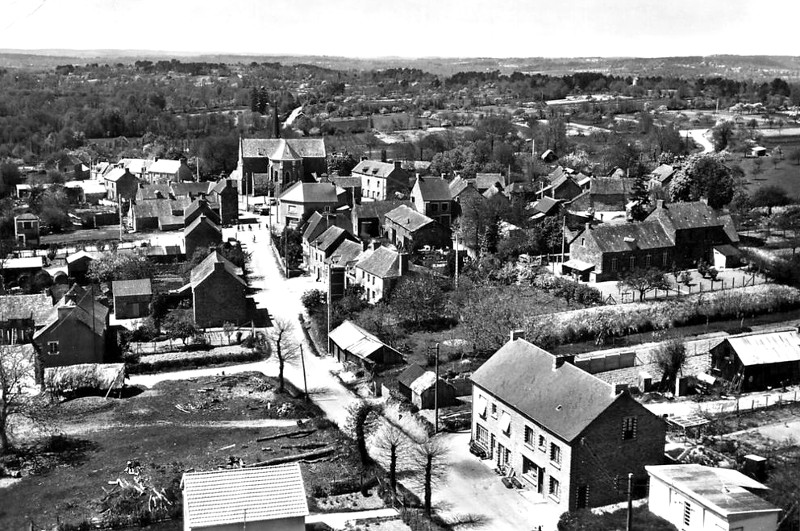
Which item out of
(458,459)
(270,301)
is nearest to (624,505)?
(458,459)

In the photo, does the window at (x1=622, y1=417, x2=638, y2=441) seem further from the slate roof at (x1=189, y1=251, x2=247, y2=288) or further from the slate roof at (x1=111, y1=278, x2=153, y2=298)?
the slate roof at (x1=111, y1=278, x2=153, y2=298)

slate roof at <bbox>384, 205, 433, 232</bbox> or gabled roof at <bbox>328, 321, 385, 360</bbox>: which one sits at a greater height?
slate roof at <bbox>384, 205, 433, 232</bbox>

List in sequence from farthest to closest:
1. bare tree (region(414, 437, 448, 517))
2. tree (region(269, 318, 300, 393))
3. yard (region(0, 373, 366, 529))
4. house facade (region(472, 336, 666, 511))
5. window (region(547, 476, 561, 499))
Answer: tree (region(269, 318, 300, 393)) → yard (region(0, 373, 366, 529)) → window (region(547, 476, 561, 499)) → bare tree (region(414, 437, 448, 517)) → house facade (region(472, 336, 666, 511))

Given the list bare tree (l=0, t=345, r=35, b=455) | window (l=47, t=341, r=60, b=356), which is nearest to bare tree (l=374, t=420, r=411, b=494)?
bare tree (l=0, t=345, r=35, b=455)

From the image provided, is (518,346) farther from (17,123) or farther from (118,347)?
(17,123)

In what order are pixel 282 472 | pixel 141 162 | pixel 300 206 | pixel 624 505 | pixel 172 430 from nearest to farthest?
pixel 282 472, pixel 624 505, pixel 172 430, pixel 300 206, pixel 141 162

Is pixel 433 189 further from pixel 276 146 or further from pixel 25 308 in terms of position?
pixel 25 308

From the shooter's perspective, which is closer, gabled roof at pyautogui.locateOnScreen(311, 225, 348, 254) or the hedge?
the hedge
